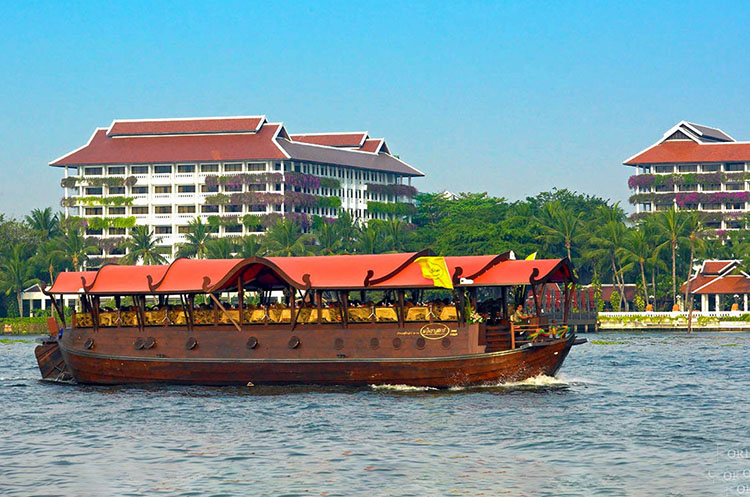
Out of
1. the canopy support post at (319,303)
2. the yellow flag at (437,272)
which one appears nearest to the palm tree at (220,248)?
the canopy support post at (319,303)

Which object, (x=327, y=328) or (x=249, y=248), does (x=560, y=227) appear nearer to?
(x=249, y=248)

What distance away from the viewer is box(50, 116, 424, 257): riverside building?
14475 centimetres

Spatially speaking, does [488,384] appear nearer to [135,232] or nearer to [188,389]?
[188,389]

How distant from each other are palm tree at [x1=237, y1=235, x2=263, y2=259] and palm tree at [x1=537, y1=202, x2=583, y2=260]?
90.3ft

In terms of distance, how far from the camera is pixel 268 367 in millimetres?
40125

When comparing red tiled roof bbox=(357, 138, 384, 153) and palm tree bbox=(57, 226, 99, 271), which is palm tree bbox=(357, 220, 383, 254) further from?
red tiled roof bbox=(357, 138, 384, 153)

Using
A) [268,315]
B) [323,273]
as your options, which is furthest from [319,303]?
[268,315]

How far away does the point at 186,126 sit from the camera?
14962 centimetres

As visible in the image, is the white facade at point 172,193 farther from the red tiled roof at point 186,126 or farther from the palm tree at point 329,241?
the palm tree at point 329,241

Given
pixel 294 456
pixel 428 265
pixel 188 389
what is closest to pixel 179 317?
pixel 188 389

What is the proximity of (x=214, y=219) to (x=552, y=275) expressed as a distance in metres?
108

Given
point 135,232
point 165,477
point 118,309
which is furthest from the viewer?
point 135,232

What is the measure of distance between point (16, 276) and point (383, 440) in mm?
99474

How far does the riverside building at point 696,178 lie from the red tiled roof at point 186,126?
163 feet
